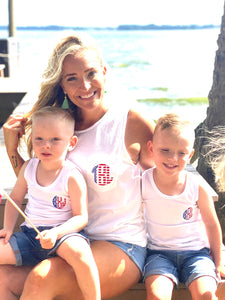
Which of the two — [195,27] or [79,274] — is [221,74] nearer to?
[79,274]

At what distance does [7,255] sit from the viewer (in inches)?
98.7

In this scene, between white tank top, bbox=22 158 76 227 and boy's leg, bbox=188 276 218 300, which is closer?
boy's leg, bbox=188 276 218 300

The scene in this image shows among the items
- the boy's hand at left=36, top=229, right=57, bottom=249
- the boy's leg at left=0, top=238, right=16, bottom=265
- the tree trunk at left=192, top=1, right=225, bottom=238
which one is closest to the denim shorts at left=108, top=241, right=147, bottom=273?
the boy's hand at left=36, top=229, right=57, bottom=249

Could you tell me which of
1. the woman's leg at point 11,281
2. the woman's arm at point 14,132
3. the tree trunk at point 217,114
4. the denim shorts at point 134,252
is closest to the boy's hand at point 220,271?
the denim shorts at point 134,252

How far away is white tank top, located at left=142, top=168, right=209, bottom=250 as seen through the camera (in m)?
2.62

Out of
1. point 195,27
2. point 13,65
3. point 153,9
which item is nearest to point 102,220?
point 13,65

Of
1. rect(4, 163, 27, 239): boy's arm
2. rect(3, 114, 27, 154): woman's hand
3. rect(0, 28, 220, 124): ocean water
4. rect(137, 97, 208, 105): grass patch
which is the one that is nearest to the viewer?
rect(4, 163, 27, 239): boy's arm

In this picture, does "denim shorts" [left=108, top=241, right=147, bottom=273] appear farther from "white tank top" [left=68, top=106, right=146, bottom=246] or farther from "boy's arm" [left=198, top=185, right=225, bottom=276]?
"boy's arm" [left=198, top=185, right=225, bottom=276]

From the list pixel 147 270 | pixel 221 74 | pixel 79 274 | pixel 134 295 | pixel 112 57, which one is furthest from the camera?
pixel 112 57

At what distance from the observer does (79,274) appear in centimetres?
232

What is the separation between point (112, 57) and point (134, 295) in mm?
34745

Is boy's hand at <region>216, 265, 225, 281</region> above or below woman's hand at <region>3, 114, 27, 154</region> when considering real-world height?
below

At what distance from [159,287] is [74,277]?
38cm

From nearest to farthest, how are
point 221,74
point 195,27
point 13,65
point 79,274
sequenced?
point 79,274 → point 221,74 → point 13,65 → point 195,27
